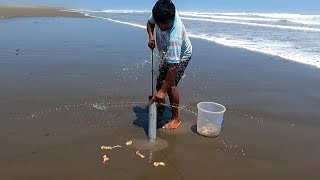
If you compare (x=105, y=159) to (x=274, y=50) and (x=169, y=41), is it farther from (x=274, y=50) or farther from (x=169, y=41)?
(x=274, y=50)

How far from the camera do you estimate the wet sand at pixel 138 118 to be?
148 inches

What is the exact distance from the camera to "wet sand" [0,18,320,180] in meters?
3.76

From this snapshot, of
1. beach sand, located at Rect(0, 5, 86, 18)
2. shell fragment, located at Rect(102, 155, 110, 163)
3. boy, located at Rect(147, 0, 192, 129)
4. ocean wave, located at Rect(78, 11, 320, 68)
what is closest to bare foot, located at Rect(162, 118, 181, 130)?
boy, located at Rect(147, 0, 192, 129)

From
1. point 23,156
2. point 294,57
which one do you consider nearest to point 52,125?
point 23,156

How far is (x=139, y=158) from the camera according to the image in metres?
3.95

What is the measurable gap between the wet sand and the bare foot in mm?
96

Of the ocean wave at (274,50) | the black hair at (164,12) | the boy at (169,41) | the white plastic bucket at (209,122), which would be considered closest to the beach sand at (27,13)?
the ocean wave at (274,50)

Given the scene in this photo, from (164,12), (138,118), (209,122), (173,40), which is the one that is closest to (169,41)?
(173,40)

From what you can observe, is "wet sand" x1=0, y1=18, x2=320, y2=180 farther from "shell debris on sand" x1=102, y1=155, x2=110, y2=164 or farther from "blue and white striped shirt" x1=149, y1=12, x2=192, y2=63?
"blue and white striped shirt" x1=149, y1=12, x2=192, y2=63

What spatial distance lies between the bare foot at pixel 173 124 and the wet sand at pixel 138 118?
0.10 metres

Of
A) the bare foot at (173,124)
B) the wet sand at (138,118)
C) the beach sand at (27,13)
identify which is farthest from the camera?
the beach sand at (27,13)

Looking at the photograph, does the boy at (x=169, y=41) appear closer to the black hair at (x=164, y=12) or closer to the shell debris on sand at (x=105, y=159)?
the black hair at (x=164, y=12)

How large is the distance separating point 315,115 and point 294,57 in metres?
4.74

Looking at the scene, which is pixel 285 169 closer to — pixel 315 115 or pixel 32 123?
pixel 315 115
